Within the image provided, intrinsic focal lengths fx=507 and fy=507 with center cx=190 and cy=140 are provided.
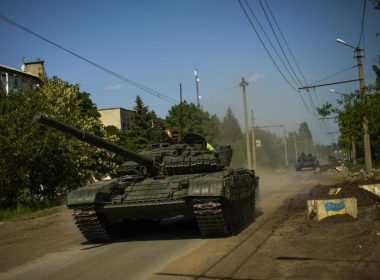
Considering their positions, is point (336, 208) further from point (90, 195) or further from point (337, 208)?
point (90, 195)

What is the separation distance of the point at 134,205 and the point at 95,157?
56.9 ft

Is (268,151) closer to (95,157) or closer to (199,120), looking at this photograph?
(199,120)

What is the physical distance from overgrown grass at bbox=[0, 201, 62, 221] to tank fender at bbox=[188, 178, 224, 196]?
982 cm

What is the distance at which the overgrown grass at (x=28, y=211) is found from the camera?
1805 centimetres

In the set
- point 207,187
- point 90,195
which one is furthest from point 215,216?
point 90,195

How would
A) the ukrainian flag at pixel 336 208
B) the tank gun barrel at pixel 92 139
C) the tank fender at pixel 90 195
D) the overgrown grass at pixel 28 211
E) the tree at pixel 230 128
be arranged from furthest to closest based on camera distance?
the tree at pixel 230 128
the overgrown grass at pixel 28 211
the ukrainian flag at pixel 336 208
the tank fender at pixel 90 195
the tank gun barrel at pixel 92 139

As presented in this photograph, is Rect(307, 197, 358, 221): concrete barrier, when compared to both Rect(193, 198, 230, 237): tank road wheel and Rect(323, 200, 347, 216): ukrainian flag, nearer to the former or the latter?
Rect(323, 200, 347, 216): ukrainian flag

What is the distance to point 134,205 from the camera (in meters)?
A: 10.1

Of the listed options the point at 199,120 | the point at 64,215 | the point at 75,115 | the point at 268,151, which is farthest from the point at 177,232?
the point at 268,151

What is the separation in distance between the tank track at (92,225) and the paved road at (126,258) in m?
0.27

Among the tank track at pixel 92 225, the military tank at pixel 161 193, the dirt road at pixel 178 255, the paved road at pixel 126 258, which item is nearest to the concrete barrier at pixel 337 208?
the dirt road at pixel 178 255

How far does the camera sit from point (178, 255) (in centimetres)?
884

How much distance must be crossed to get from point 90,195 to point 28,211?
10.1m

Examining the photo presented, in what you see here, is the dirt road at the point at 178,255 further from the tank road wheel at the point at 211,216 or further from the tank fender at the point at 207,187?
the tank fender at the point at 207,187
